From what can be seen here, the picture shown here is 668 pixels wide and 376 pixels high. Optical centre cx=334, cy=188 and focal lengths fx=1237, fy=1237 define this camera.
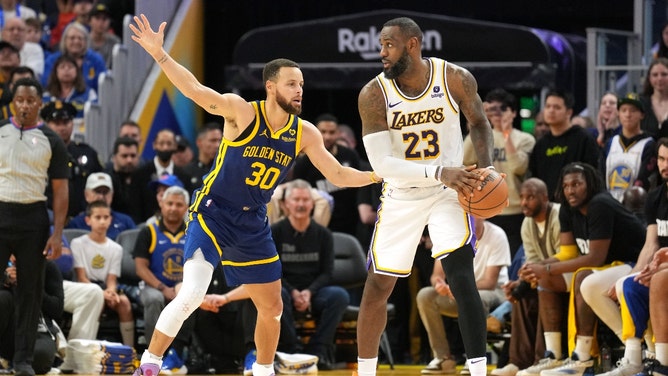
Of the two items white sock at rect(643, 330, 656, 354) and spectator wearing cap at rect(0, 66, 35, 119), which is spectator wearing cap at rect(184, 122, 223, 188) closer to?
spectator wearing cap at rect(0, 66, 35, 119)

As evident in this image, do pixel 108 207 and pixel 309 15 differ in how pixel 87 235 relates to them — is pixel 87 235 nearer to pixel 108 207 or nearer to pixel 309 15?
pixel 108 207

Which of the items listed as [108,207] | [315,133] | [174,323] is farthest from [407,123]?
[108,207]

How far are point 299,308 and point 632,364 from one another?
10.1ft

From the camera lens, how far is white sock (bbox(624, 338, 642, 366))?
8820 mm

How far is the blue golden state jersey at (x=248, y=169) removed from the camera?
733 cm

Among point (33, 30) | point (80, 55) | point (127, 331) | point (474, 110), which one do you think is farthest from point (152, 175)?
point (474, 110)

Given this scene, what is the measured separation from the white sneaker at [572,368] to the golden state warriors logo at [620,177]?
5.71 feet

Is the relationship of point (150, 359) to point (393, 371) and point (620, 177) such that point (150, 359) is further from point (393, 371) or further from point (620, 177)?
point (620, 177)

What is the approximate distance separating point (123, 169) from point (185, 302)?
5382 millimetres

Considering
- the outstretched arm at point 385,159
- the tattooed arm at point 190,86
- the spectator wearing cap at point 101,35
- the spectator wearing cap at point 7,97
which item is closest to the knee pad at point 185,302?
the tattooed arm at point 190,86

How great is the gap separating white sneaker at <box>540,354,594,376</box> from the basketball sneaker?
303 centimetres

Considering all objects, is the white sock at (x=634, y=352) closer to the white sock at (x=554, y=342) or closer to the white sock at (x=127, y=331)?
the white sock at (x=554, y=342)

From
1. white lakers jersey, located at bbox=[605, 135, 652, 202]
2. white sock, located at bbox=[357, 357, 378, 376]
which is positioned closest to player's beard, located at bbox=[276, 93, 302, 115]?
white sock, located at bbox=[357, 357, 378, 376]

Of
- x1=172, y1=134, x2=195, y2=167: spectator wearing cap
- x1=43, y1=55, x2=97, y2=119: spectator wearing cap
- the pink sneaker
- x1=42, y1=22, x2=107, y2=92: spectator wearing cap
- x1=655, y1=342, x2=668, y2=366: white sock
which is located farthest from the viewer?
x1=42, y1=22, x2=107, y2=92: spectator wearing cap
